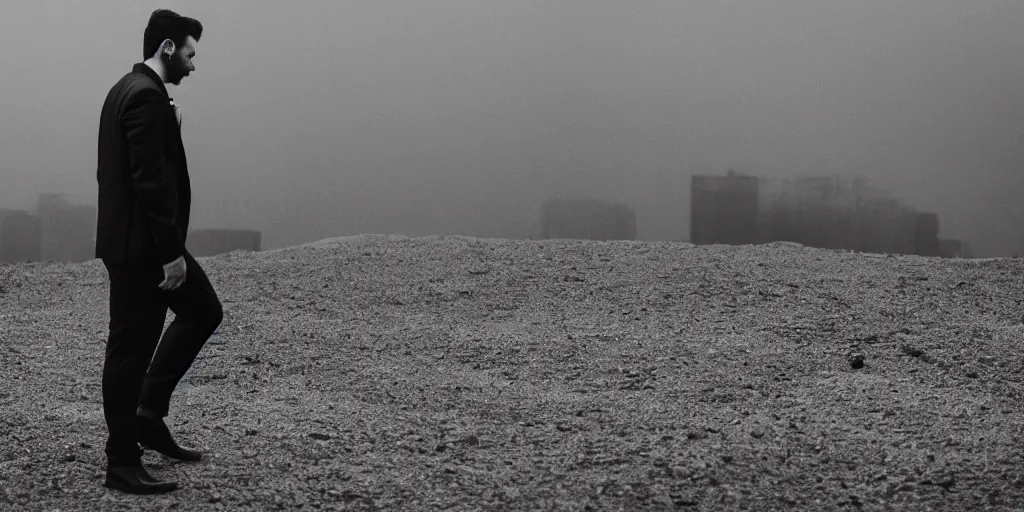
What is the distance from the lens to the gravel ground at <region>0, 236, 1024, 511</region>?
3549mm

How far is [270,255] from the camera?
9.62 m

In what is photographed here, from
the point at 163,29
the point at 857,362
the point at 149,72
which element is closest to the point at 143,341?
the point at 149,72

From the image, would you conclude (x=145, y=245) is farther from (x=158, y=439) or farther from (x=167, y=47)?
(x=158, y=439)

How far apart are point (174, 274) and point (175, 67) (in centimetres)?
73

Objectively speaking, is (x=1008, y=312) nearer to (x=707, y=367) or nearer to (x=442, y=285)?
(x=707, y=367)

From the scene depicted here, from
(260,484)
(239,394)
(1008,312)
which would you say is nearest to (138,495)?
(260,484)

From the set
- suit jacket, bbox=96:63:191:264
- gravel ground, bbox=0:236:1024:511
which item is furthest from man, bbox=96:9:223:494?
gravel ground, bbox=0:236:1024:511

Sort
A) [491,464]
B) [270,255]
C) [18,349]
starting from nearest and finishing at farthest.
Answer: [491,464]
[18,349]
[270,255]

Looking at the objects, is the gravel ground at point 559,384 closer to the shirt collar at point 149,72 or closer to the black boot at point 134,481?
the black boot at point 134,481

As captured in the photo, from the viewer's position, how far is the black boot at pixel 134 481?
10.4 feet

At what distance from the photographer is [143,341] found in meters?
3.06

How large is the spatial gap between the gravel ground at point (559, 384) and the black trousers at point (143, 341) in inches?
12.4

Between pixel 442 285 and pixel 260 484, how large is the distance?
14.9 feet

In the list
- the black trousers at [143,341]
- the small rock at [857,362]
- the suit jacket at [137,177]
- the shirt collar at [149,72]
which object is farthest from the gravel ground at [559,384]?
the shirt collar at [149,72]
